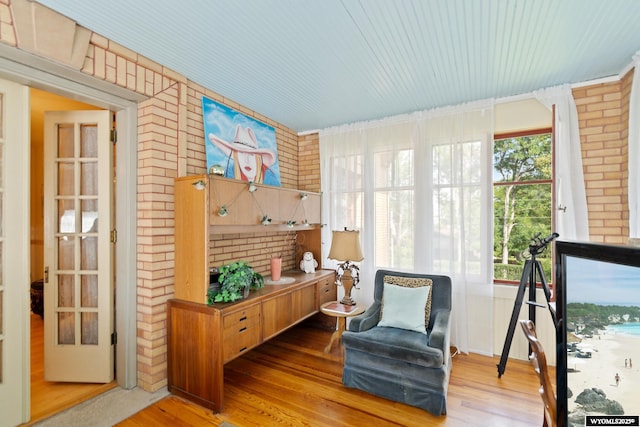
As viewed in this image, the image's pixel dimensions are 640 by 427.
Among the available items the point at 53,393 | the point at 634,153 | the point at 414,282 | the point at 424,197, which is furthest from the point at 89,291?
the point at 634,153

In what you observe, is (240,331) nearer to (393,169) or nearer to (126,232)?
(126,232)

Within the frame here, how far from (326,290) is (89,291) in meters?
2.43

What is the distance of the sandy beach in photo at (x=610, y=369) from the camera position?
0.90 m

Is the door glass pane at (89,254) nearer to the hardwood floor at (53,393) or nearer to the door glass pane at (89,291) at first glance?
the door glass pane at (89,291)

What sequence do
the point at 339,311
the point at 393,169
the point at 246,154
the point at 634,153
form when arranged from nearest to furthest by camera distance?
the point at 634,153 → the point at 339,311 → the point at 246,154 → the point at 393,169

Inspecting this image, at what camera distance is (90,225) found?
2.49 meters

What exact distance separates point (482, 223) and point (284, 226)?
2.16 m

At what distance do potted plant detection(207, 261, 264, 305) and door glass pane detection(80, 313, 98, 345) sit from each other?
1062 mm

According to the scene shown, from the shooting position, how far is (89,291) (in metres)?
2.47

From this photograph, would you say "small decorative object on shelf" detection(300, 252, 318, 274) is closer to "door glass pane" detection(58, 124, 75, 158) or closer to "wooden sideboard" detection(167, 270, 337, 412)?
"wooden sideboard" detection(167, 270, 337, 412)

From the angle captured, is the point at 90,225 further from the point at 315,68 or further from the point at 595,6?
the point at 595,6

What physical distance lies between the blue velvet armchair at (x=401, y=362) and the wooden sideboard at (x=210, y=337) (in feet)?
2.60

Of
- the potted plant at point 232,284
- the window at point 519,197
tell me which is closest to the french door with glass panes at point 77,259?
the potted plant at point 232,284

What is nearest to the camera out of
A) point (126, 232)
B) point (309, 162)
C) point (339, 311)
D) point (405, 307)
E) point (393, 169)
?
point (126, 232)
